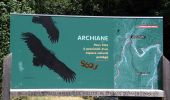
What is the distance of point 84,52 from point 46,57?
0.71m

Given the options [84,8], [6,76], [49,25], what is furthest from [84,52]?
[84,8]

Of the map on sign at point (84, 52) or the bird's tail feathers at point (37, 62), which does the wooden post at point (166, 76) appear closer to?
the map on sign at point (84, 52)

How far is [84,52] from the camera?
8.88 metres

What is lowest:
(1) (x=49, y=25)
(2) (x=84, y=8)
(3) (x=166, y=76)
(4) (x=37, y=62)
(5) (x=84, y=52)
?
(2) (x=84, y=8)

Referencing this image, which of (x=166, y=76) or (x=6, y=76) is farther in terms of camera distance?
(x=166, y=76)

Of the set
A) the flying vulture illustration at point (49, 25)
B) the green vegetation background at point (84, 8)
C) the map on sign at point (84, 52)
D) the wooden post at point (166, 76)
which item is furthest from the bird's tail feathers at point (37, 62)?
the green vegetation background at point (84, 8)

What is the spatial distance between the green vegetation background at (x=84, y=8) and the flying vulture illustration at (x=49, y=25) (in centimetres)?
386

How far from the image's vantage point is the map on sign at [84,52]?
28.9 ft

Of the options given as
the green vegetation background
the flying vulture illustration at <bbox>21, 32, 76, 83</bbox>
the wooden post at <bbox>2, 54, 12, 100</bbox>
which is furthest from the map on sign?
the green vegetation background

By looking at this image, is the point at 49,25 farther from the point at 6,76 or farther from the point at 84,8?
the point at 84,8

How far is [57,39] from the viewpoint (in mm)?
8867

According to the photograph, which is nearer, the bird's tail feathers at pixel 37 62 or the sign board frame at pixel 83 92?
the sign board frame at pixel 83 92

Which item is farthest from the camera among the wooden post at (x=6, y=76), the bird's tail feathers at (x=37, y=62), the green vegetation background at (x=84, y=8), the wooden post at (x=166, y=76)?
the green vegetation background at (x=84, y=8)

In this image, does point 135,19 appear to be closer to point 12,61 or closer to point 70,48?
point 70,48
